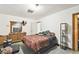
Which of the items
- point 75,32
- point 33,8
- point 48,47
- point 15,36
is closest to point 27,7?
point 33,8

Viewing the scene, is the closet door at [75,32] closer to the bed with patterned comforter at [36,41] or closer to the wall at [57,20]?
the wall at [57,20]

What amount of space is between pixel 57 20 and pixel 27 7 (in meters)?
0.59

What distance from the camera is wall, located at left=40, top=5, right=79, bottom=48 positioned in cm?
174

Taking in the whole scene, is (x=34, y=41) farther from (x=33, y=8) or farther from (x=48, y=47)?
(x=33, y=8)

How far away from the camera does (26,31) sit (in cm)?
173

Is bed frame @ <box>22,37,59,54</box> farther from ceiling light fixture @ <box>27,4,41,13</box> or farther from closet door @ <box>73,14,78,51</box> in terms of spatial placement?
ceiling light fixture @ <box>27,4,41,13</box>

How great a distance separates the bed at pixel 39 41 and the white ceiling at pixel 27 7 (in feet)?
1.19

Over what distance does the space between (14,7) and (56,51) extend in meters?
1.07

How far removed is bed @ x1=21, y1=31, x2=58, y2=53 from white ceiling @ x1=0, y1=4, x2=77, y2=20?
0.36m

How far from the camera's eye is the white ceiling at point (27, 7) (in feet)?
5.46

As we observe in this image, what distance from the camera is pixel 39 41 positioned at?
170 centimetres

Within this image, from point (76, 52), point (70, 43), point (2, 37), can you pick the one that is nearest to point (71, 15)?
point (70, 43)

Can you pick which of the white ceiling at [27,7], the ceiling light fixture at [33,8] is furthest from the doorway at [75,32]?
the ceiling light fixture at [33,8]
